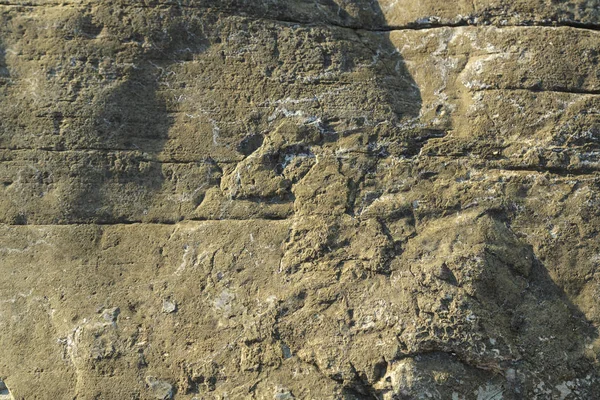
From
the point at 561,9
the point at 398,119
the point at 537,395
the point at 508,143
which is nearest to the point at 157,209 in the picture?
the point at 398,119

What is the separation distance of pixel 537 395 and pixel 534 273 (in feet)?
2.13

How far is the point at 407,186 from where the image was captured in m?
3.55

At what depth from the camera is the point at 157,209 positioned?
3.62m

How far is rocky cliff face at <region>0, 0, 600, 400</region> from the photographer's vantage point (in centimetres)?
336

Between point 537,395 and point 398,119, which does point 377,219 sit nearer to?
point 398,119

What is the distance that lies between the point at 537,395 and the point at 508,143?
4.55ft

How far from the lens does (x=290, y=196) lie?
11.8 ft

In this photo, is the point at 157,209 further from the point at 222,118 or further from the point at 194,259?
the point at 222,118

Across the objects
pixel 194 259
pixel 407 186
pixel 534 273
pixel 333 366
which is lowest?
pixel 333 366

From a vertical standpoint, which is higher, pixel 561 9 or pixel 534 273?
pixel 561 9

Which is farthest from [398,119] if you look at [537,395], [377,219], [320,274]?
[537,395]

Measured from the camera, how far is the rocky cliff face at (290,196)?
336 cm

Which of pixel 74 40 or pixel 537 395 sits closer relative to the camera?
pixel 537 395

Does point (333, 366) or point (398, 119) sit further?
point (398, 119)
